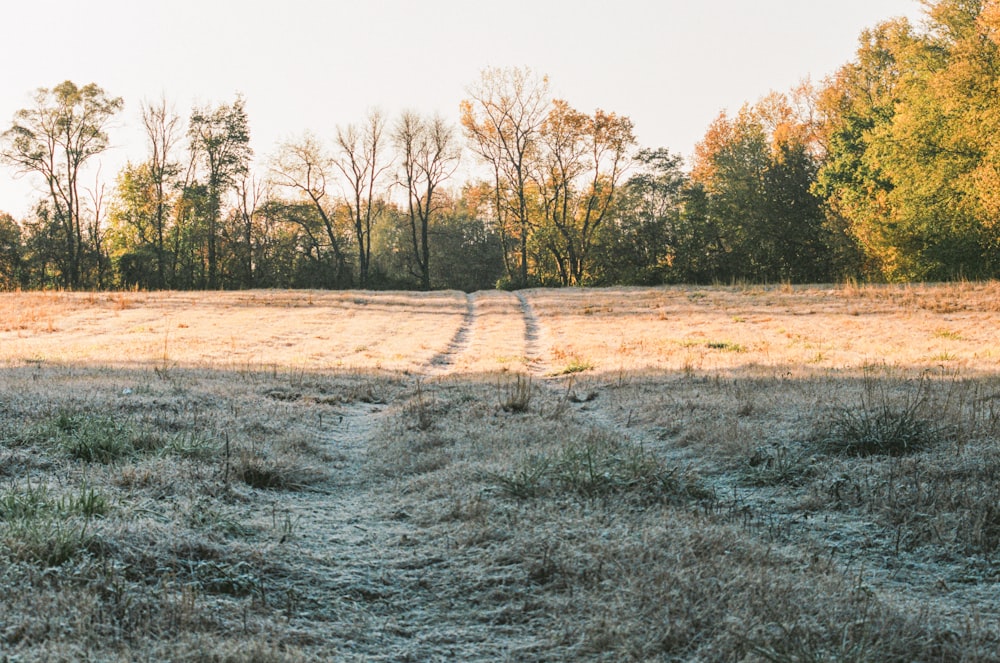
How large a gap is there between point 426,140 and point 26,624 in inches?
2328

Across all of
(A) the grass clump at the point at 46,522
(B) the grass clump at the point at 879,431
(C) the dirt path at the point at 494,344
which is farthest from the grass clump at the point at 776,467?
(C) the dirt path at the point at 494,344

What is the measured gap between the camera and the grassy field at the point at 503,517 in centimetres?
344

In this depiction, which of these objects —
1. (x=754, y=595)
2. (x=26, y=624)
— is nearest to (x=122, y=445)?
(x=26, y=624)

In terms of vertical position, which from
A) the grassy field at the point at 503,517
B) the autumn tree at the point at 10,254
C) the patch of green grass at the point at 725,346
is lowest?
the grassy field at the point at 503,517

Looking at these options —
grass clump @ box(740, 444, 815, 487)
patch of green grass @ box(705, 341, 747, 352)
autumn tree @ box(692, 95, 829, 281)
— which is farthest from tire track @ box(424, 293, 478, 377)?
autumn tree @ box(692, 95, 829, 281)

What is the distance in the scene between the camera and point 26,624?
325 centimetres

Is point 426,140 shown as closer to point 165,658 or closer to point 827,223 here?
point 827,223

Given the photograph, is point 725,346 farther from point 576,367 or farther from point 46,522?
point 46,522

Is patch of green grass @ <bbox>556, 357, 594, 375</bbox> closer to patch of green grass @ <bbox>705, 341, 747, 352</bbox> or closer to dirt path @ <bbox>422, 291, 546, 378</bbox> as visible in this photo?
dirt path @ <bbox>422, 291, 546, 378</bbox>

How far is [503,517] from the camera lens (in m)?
5.08

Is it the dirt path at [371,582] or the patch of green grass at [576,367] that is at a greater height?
the patch of green grass at [576,367]

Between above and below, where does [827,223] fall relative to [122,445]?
above

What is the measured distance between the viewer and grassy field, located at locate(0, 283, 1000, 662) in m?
3.44

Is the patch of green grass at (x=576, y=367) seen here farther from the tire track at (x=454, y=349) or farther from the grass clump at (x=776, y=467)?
the grass clump at (x=776, y=467)
